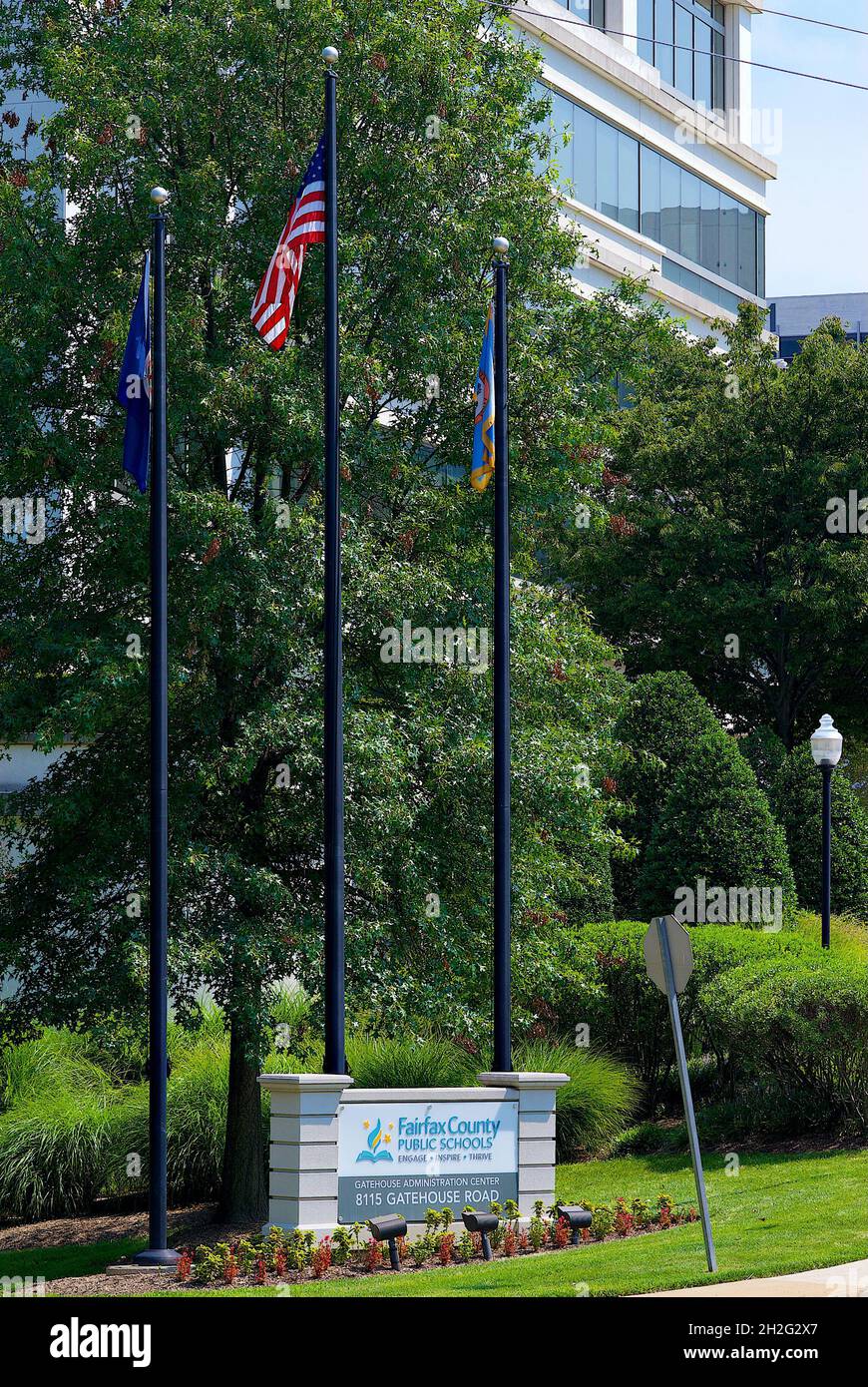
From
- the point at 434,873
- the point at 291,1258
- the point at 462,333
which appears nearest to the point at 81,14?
the point at 462,333

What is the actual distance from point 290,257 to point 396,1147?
27.6 feet

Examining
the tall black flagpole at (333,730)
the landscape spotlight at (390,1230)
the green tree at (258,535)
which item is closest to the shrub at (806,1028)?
the green tree at (258,535)

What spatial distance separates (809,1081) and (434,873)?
5.83 metres

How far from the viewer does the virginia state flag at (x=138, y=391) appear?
17.3 metres

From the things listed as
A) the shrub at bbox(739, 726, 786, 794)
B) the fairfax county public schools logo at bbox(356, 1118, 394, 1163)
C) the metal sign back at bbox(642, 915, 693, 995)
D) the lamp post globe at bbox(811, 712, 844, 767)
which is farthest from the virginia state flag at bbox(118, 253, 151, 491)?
the shrub at bbox(739, 726, 786, 794)

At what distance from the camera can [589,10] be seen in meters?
46.1

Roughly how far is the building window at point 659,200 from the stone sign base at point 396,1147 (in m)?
27.0

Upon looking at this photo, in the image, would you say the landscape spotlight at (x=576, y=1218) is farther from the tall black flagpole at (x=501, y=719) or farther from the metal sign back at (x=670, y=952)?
the metal sign back at (x=670, y=952)

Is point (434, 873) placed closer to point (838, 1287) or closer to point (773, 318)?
point (838, 1287)

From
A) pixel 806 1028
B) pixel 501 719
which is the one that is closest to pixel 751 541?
pixel 806 1028

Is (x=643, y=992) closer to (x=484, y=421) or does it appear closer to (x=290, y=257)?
(x=484, y=421)

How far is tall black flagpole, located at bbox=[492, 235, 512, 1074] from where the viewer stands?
18391mm

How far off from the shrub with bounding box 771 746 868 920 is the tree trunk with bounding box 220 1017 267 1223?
13.3 meters

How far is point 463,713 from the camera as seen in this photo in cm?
2058
